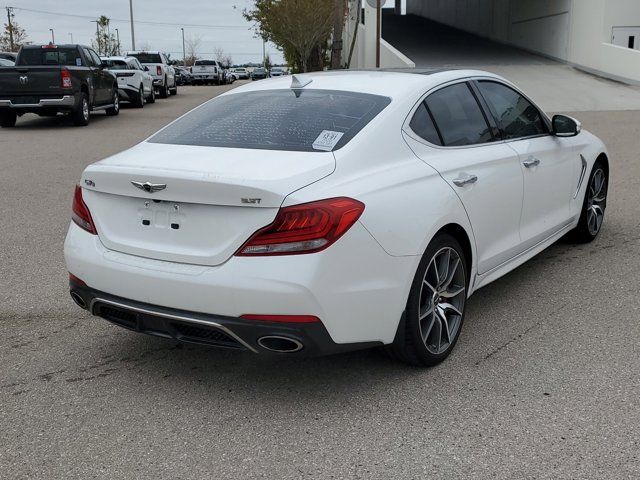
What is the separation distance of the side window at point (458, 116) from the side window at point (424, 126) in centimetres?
5

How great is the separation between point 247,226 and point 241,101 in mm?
1527

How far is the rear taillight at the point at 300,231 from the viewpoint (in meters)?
3.20

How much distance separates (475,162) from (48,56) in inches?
656

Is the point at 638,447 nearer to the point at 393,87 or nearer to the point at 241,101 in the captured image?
the point at 393,87

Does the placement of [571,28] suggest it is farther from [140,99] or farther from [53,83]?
[53,83]

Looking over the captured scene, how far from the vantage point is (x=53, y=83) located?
55.4 feet

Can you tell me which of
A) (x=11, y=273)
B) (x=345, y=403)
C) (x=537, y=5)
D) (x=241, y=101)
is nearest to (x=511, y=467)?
(x=345, y=403)

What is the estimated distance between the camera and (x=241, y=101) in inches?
179

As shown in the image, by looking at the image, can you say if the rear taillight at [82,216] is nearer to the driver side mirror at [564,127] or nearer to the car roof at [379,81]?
the car roof at [379,81]

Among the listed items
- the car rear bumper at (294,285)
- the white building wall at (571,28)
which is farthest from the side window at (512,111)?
the white building wall at (571,28)

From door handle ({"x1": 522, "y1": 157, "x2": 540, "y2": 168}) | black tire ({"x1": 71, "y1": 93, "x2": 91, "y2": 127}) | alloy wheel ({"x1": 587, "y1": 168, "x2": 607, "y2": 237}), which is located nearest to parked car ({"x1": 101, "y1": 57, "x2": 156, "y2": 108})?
black tire ({"x1": 71, "y1": 93, "x2": 91, "y2": 127})

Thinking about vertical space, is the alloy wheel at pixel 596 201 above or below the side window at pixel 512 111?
below

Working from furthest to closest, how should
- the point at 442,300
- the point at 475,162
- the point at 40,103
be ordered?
the point at 40,103
the point at 475,162
the point at 442,300

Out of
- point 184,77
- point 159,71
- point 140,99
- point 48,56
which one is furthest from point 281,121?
point 184,77
